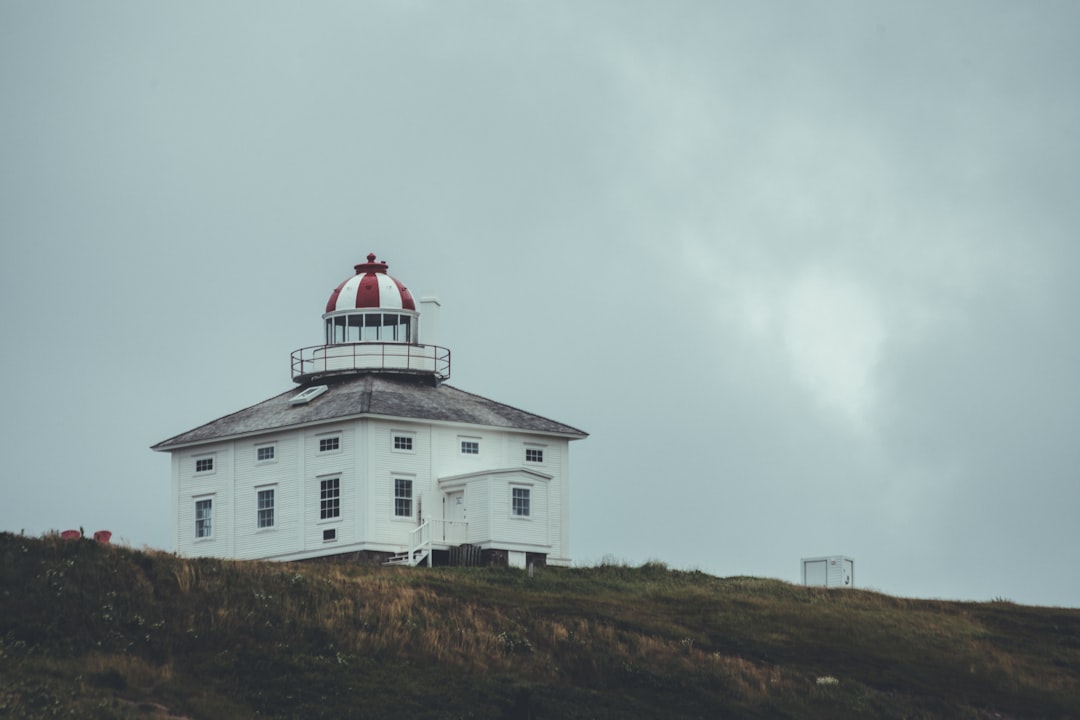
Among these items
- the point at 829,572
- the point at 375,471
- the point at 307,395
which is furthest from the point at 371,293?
the point at 829,572

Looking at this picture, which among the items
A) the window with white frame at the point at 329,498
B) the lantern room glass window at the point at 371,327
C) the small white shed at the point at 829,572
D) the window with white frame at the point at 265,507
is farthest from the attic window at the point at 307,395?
the small white shed at the point at 829,572

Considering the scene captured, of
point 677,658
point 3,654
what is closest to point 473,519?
point 677,658

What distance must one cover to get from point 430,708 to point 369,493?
18.5 metres

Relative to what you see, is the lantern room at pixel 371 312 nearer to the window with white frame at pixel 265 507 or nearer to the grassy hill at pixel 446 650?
the window with white frame at pixel 265 507

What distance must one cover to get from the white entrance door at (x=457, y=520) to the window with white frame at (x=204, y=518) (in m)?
7.61

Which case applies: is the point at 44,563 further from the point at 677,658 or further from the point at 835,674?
the point at 835,674

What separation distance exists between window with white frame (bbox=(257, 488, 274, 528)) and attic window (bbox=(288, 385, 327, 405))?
305 centimetres

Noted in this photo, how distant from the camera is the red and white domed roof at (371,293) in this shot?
206 ft

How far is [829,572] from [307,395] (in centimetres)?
1742

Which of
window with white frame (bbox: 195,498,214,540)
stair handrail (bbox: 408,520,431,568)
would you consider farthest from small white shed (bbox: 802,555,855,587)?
window with white frame (bbox: 195,498,214,540)

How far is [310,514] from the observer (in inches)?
2277

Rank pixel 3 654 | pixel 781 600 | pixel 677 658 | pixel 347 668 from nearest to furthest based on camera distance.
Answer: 1. pixel 3 654
2. pixel 347 668
3. pixel 677 658
4. pixel 781 600

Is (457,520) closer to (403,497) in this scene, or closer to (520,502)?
(403,497)

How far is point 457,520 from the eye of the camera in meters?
57.7
